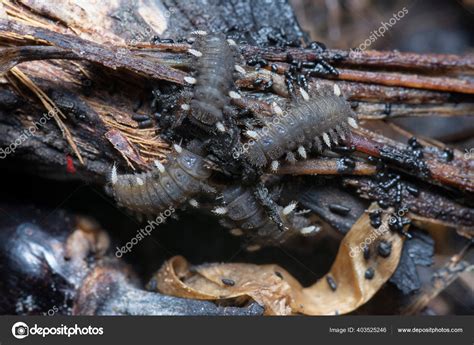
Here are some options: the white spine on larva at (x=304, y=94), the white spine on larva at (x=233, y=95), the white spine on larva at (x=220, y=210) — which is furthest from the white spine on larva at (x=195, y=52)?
the white spine on larva at (x=220, y=210)

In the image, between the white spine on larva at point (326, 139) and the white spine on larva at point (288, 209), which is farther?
the white spine on larva at point (288, 209)

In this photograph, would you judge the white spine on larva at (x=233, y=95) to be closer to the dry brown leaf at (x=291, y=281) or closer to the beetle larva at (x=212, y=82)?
the beetle larva at (x=212, y=82)

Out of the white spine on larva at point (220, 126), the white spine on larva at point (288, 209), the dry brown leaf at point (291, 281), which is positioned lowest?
the dry brown leaf at point (291, 281)

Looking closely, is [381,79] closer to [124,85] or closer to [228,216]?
[228,216]

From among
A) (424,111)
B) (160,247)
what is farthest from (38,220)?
(424,111)

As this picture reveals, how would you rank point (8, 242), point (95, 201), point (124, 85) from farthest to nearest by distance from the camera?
point (95, 201) → point (8, 242) → point (124, 85)

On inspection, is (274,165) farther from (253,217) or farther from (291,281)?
(291,281)
